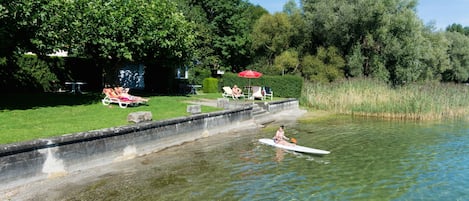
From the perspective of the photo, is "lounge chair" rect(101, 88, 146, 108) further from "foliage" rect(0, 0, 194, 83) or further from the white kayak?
the white kayak

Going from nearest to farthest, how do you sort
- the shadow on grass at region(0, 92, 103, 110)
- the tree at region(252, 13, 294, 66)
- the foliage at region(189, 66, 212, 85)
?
1. the shadow on grass at region(0, 92, 103, 110)
2. the foliage at region(189, 66, 212, 85)
3. the tree at region(252, 13, 294, 66)

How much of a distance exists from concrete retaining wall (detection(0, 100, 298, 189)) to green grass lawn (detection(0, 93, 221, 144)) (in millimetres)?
816

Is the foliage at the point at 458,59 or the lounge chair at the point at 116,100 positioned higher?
the foliage at the point at 458,59

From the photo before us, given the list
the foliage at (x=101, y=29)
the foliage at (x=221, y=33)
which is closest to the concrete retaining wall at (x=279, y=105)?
the foliage at (x=101, y=29)

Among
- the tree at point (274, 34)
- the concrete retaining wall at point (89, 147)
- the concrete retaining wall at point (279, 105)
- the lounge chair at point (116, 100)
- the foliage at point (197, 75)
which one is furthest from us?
the tree at point (274, 34)

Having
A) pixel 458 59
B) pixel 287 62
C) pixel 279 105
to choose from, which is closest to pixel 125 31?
pixel 279 105

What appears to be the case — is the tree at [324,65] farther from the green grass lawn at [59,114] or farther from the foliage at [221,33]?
the green grass lawn at [59,114]

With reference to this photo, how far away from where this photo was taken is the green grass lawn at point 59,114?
37.2 feet

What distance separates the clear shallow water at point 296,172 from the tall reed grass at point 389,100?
299 inches

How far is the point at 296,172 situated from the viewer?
11.4 m

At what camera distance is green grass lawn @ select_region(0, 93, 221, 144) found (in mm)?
11352

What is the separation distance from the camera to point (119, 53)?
19.8 meters

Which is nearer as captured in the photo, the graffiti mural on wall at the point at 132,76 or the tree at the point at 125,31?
the tree at the point at 125,31

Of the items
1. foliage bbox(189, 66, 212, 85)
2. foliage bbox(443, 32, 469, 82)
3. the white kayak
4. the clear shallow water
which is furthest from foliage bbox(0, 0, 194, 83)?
foliage bbox(443, 32, 469, 82)
